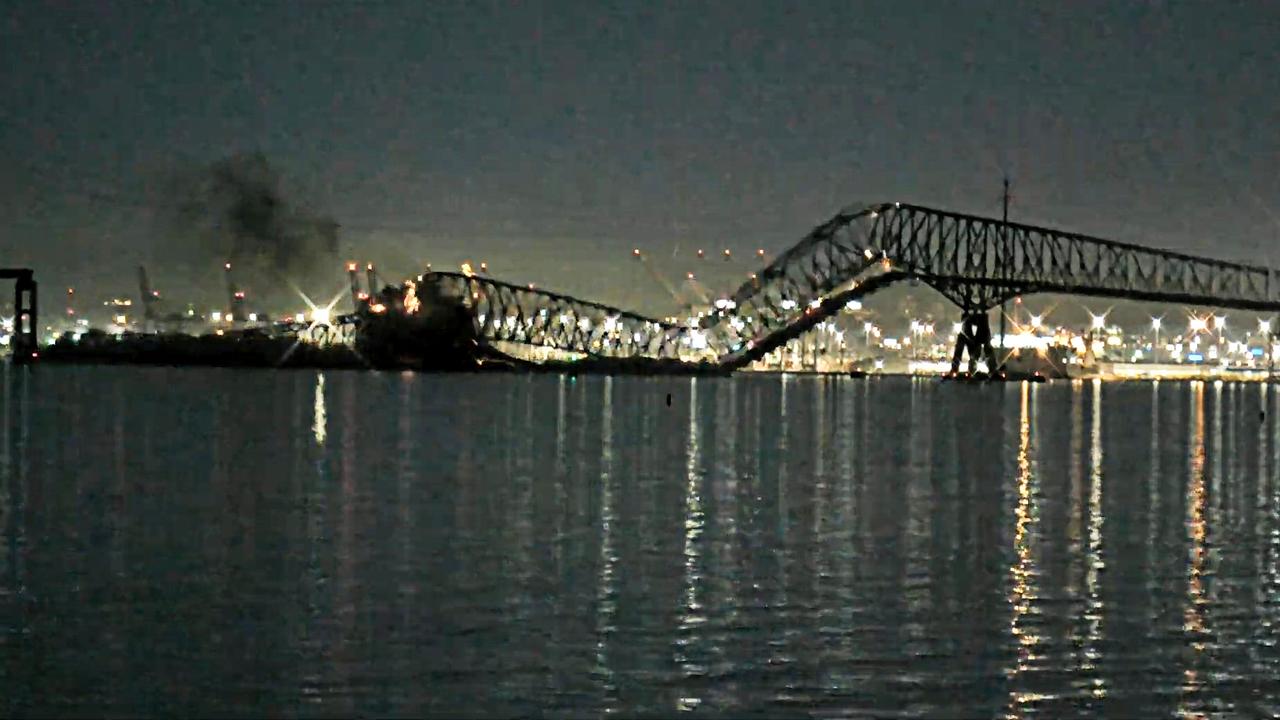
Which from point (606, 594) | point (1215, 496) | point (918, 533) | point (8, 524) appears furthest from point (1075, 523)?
point (8, 524)

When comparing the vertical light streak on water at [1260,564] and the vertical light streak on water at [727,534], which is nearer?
the vertical light streak on water at [1260,564]

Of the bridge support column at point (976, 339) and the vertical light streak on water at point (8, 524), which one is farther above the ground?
the bridge support column at point (976, 339)

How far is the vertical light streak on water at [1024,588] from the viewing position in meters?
17.0

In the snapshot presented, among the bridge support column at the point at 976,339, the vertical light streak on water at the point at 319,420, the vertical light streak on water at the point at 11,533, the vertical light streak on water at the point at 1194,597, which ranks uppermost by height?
the bridge support column at the point at 976,339

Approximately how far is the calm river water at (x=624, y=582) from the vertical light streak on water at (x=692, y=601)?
3.0 inches

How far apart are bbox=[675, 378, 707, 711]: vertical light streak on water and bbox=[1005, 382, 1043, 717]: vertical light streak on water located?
2792 millimetres

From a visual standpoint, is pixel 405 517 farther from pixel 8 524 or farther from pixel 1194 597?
pixel 1194 597

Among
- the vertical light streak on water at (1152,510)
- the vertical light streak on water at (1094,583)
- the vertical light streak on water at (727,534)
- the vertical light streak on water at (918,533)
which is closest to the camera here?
the vertical light streak on water at (1094,583)

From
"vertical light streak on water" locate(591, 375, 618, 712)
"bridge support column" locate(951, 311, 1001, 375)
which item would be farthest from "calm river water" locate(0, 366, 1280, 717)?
"bridge support column" locate(951, 311, 1001, 375)

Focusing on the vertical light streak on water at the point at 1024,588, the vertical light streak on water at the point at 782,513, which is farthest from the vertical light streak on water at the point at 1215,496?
the vertical light streak on water at the point at 782,513

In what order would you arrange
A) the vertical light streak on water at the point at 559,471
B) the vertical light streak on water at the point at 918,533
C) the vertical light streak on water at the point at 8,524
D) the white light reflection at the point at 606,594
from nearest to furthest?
the white light reflection at the point at 606,594
the vertical light streak on water at the point at 918,533
the vertical light streak on water at the point at 8,524
the vertical light streak on water at the point at 559,471

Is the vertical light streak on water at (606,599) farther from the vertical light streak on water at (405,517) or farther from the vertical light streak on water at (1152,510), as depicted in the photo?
the vertical light streak on water at (1152,510)

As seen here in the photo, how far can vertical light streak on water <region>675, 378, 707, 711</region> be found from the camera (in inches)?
694

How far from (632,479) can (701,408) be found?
48.9 metres
